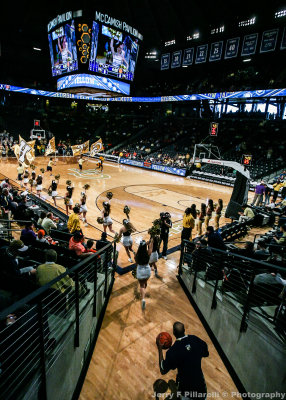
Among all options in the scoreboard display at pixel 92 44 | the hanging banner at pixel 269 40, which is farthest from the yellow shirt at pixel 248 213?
the hanging banner at pixel 269 40

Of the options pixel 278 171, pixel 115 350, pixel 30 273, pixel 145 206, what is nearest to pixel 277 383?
pixel 115 350

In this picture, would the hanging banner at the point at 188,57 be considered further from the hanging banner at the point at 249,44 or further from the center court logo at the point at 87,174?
the center court logo at the point at 87,174

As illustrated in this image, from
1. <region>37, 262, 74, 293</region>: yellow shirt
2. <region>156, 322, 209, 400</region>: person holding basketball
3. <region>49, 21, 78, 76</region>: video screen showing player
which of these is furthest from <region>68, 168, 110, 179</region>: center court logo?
<region>156, 322, 209, 400</region>: person holding basketball

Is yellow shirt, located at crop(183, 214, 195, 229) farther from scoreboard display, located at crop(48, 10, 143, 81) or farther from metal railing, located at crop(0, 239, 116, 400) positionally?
scoreboard display, located at crop(48, 10, 143, 81)

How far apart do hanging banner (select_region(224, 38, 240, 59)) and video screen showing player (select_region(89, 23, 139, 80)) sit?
577 inches

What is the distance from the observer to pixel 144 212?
12.6 meters

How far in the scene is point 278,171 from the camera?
837 inches

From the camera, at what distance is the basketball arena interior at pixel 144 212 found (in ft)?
10.2

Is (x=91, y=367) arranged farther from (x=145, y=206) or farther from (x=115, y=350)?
(x=145, y=206)

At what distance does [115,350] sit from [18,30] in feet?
127

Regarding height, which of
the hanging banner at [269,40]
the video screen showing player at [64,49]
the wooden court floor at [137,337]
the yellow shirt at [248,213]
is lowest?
the wooden court floor at [137,337]

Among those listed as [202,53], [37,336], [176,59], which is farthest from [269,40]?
[37,336]

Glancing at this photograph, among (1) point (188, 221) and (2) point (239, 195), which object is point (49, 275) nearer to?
(1) point (188, 221)

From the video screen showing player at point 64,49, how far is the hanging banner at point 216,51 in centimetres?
1891
